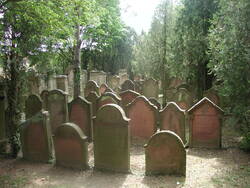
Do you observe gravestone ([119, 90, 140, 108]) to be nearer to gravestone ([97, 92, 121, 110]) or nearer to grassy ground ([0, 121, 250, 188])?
gravestone ([97, 92, 121, 110])

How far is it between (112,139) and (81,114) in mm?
2873

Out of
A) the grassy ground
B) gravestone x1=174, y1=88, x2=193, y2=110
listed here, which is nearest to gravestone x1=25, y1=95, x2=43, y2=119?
the grassy ground

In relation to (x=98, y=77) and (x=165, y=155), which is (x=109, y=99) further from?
(x=98, y=77)

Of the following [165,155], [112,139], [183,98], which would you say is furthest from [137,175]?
[183,98]

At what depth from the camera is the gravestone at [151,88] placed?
14.4 meters

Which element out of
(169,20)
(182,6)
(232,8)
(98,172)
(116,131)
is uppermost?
(182,6)

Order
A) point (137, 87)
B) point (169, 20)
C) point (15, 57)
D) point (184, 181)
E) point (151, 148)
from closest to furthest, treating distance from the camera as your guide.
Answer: point (184, 181), point (151, 148), point (15, 57), point (169, 20), point (137, 87)

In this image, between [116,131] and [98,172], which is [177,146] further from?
[98,172]

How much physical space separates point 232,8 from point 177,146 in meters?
4.68

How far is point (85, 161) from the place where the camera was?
6.08 metres

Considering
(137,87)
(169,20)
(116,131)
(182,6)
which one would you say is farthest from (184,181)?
(182,6)

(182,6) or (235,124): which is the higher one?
(182,6)

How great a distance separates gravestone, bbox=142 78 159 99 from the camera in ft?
47.4

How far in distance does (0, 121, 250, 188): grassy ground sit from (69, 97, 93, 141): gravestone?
2.28 meters
